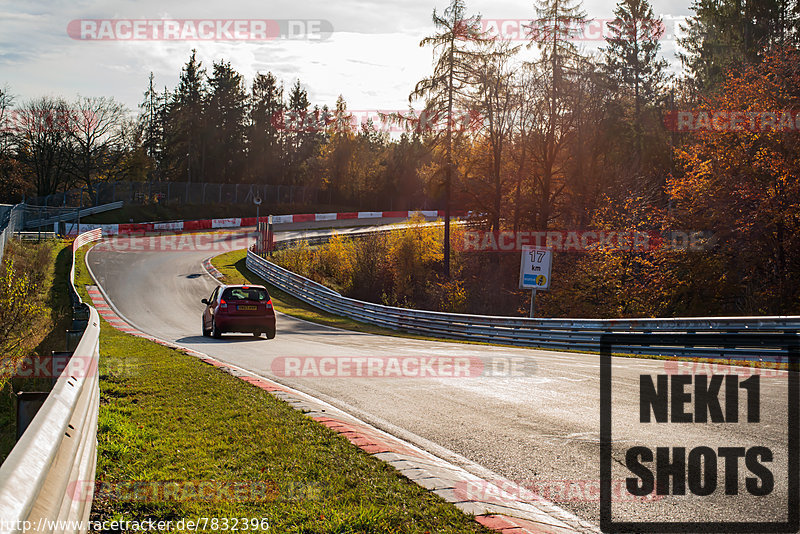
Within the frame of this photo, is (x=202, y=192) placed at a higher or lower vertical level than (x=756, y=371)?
higher

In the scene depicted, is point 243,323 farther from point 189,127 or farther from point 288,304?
point 189,127

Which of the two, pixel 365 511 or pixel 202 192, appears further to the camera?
pixel 202 192

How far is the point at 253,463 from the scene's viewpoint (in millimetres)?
5320

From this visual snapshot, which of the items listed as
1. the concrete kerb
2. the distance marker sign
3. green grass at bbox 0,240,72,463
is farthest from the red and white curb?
the distance marker sign

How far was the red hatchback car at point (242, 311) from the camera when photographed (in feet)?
62.7

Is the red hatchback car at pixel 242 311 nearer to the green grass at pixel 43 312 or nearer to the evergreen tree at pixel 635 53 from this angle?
the green grass at pixel 43 312

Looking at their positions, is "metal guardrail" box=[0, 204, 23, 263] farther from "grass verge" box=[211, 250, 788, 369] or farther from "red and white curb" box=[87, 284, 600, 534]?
"red and white curb" box=[87, 284, 600, 534]

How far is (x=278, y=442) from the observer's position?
5973 millimetres

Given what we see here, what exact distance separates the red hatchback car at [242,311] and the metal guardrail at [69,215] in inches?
1475

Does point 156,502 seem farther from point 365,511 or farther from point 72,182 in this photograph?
point 72,182

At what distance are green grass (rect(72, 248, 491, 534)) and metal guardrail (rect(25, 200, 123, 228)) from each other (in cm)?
4855

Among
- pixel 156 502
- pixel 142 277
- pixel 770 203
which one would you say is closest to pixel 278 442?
pixel 156 502

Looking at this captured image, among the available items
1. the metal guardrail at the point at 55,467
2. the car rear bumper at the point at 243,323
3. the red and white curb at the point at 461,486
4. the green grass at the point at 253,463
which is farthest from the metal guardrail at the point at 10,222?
the metal guardrail at the point at 55,467

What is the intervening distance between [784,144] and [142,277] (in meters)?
32.4
